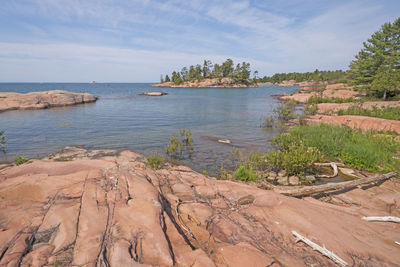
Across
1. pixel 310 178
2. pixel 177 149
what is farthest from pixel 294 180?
pixel 177 149

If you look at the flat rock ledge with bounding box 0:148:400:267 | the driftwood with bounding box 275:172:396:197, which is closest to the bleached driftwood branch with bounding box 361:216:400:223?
the flat rock ledge with bounding box 0:148:400:267

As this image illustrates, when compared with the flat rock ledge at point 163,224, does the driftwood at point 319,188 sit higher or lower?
lower

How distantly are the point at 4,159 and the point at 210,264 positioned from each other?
14180 millimetres

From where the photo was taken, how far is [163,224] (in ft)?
13.7

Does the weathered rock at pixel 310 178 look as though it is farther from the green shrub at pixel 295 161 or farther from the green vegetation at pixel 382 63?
the green vegetation at pixel 382 63

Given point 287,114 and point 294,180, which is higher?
point 287,114

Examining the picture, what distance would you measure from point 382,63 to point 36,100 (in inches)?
2363

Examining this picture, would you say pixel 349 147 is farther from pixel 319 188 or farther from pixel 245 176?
pixel 245 176

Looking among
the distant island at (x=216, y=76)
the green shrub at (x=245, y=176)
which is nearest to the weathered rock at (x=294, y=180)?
the green shrub at (x=245, y=176)

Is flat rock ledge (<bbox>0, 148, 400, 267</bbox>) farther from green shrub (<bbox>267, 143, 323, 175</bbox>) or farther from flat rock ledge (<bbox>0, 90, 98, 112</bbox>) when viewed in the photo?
flat rock ledge (<bbox>0, 90, 98, 112</bbox>)

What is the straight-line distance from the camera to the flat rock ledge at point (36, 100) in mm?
29875

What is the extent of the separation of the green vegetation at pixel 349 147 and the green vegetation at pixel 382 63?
80.0 feet

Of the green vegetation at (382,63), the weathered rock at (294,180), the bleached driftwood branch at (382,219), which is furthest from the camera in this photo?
the green vegetation at (382,63)

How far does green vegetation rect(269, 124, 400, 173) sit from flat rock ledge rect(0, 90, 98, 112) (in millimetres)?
37714
